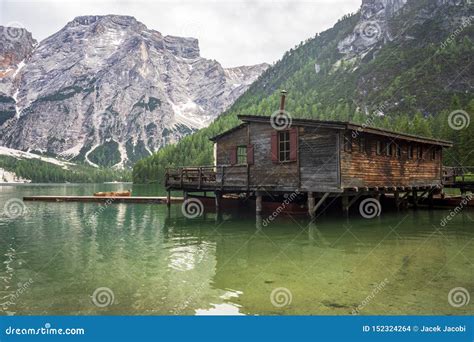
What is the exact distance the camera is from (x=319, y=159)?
2295 centimetres

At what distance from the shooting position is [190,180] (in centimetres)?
3222

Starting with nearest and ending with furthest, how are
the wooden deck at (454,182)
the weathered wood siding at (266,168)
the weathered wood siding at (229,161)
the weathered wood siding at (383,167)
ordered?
1. the weathered wood siding at (383,167)
2. the weathered wood siding at (266,168)
3. the weathered wood siding at (229,161)
4. the wooden deck at (454,182)

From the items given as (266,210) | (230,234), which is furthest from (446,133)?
(230,234)

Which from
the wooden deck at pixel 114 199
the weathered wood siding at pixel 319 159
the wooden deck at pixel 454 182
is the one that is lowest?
the wooden deck at pixel 114 199

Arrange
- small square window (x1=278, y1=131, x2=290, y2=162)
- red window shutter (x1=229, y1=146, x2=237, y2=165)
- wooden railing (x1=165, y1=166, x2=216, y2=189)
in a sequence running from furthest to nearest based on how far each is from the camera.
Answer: wooden railing (x1=165, y1=166, x2=216, y2=189) → red window shutter (x1=229, y1=146, x2=237, y2=165) → small square window (x1=278, y1=131, x2=290, y2=162)

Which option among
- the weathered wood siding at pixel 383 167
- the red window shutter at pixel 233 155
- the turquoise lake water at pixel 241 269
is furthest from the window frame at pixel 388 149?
the red window shutter at pixel 233 155

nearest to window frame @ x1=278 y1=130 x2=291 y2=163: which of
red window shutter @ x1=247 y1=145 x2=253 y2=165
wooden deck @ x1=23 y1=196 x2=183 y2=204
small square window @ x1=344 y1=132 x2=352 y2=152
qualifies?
red window shutter @ x1=247 y1=145 x2=253 y2=165

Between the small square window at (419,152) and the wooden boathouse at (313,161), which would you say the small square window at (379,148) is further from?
the small square window at (419,152)

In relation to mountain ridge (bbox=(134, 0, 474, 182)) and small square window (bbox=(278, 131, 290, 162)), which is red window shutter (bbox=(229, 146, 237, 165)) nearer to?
small square window (bbox=(278, 131, 290, 162))

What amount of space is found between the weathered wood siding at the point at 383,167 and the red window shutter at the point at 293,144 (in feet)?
9.30

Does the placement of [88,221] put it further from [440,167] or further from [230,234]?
[440,167]

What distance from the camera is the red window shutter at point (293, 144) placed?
23719mm

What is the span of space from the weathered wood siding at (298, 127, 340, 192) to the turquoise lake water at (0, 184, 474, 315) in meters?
2.51

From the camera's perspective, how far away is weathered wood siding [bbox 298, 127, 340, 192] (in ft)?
73.2
